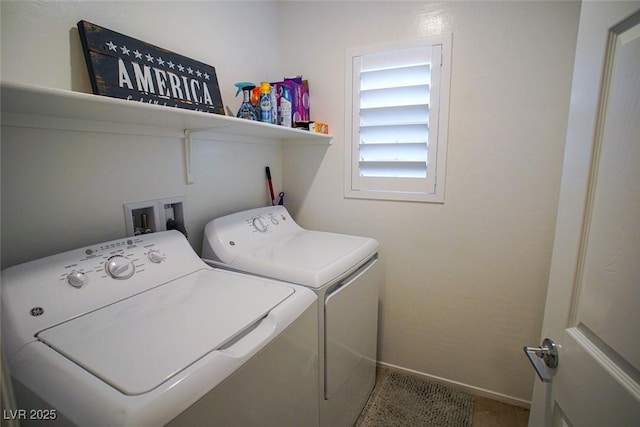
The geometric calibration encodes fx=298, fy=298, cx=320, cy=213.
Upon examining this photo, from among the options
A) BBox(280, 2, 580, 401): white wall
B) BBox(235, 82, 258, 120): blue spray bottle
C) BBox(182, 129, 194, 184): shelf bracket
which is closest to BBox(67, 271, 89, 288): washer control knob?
BBox(182, 129, 194, 184): shelf bracket

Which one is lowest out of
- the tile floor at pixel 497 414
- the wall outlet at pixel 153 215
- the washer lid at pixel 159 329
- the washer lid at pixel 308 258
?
the tile floor at pixel 497 414

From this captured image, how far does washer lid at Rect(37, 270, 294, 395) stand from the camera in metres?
0.64

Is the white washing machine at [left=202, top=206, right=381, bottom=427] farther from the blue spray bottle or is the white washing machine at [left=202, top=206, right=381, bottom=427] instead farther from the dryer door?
the blue spray bottle

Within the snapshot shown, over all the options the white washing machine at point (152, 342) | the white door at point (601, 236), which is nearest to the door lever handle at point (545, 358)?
the white door at point (601, 236)

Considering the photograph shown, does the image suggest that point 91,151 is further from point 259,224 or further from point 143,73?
point 259,224

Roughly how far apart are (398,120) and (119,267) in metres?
1.52

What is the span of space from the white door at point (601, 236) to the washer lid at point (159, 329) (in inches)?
29.8

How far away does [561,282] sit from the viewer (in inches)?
28.1

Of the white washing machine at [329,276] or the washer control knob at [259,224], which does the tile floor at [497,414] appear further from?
the washer control knob at [259,224]

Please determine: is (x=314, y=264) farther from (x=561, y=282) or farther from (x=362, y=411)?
(x=362, y=411)

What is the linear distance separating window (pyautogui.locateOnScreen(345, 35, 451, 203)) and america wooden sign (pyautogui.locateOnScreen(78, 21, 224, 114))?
33.0 inches

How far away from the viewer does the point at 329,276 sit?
118cm

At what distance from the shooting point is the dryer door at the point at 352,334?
1219 mm

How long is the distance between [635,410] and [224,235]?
135 centimetres
